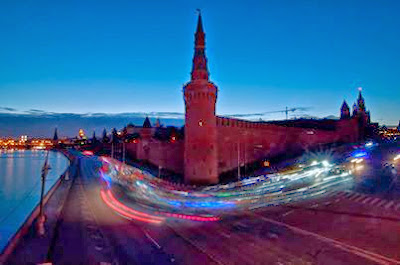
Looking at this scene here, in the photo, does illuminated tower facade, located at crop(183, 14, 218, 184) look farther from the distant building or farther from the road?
the road

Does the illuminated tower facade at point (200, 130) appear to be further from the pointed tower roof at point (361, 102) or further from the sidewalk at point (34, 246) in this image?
the pointed tower roof at point (361, 102)

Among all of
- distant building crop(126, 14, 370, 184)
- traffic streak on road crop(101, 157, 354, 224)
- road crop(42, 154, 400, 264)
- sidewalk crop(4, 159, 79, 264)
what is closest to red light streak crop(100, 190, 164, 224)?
traffic streak on road crop(101, 157, 354, 224)

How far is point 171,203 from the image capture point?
28406 mm

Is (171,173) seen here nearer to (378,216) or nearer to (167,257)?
(378,216)

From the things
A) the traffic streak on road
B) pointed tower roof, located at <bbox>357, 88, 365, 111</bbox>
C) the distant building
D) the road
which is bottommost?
the traffic streak on road

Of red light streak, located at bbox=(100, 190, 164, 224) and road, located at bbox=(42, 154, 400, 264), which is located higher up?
road, located at bbox=(42, 154, 400, 264)

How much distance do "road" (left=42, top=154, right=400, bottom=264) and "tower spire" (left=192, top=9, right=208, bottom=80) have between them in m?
32.6

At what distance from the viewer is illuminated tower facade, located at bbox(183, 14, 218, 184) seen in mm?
50719

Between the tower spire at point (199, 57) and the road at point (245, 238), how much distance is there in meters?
32.6

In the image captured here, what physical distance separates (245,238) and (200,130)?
34.0 m

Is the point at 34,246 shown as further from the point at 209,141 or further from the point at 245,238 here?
the point at 209,141

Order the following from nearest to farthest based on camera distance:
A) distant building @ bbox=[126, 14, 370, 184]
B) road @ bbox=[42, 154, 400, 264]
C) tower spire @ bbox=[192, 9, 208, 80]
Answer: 1. road @ bbox=[42, 154, 400, 264]
2. distant building @ bbox=[126, 14, 370, 184]
3. tower spire @ bbox=[192, 9, 208, 80]

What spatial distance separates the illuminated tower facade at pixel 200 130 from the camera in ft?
166

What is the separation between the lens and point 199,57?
55.1 metres
